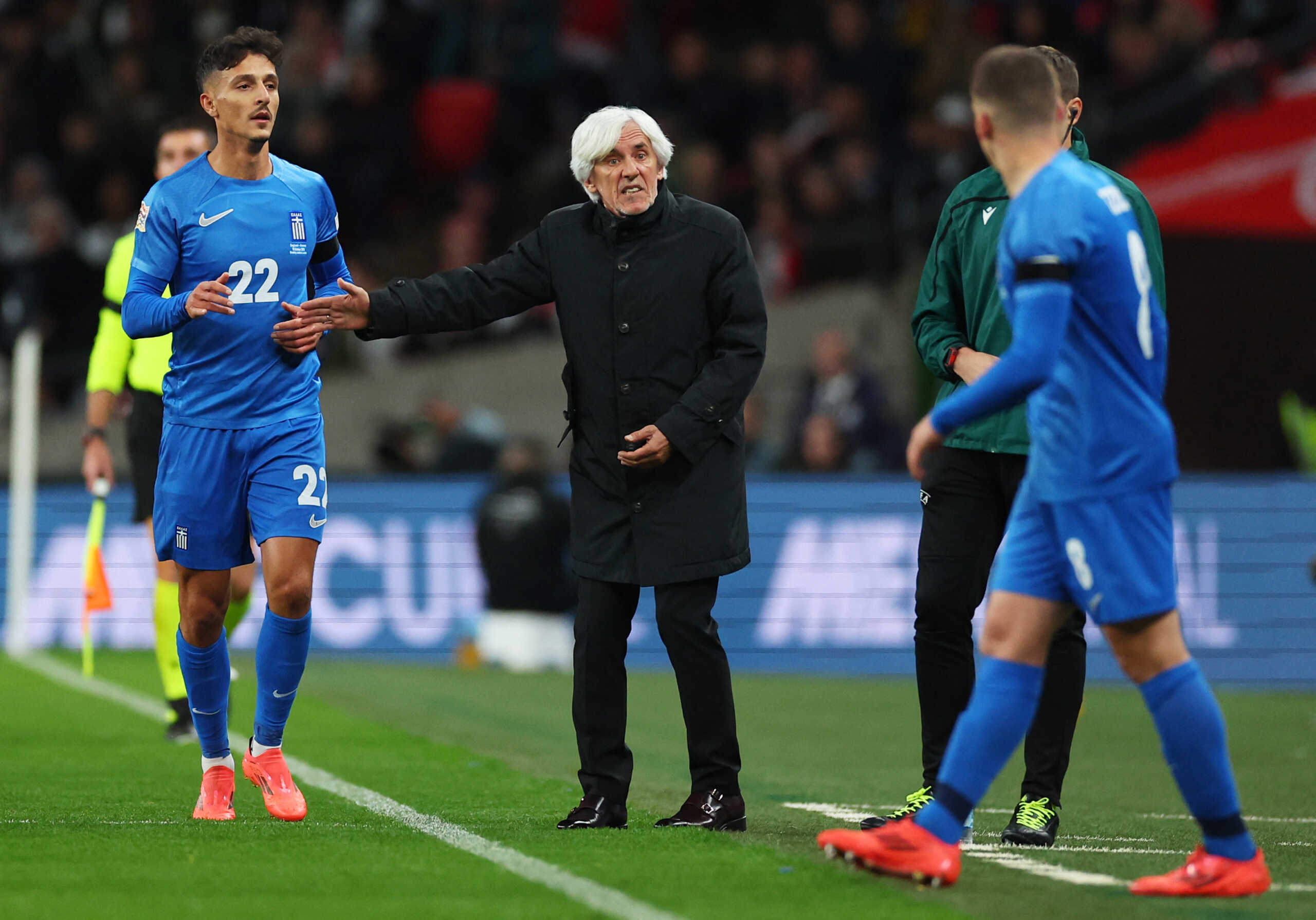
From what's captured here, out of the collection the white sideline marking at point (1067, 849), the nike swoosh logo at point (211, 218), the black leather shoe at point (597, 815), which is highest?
the nike swoosh logo at point (211, 218)

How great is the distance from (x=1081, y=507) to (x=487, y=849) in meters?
1.95

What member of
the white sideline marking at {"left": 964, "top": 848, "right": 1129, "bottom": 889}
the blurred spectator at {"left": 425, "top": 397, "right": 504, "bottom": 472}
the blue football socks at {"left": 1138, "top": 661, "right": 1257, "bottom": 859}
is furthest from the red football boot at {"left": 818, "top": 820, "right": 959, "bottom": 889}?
the blurred spectator at {"left": 425, "top": 397, "right": 504, "bottom": 472}

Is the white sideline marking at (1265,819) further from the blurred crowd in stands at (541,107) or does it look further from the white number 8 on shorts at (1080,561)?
the blurred crowd in stands at (541,107)

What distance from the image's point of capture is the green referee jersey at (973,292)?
584 cm

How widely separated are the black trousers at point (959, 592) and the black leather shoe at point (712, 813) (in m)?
0.60

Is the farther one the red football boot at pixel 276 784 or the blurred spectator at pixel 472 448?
the blurred spectator at pixel 472 448

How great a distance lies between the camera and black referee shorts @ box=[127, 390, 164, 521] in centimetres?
830

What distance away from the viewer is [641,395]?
236 inches

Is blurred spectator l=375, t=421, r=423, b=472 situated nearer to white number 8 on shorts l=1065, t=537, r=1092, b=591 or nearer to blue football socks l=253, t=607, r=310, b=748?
blue football socks l=253, t=607, r=310, b=748

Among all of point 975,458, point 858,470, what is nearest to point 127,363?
point 975,458

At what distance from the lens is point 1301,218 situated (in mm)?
13695

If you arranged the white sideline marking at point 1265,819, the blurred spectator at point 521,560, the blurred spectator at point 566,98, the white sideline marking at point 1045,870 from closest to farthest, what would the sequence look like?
1. the white sideline marking at point 1045,870
2. the white sideline marking at point 1265,819
3. the blurred spectator at point 521,560
4. the blurred spectator at point 566,98

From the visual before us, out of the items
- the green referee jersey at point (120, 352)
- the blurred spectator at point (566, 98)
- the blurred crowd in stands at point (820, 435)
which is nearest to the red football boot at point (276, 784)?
the green referee jersey at point (120, 352)

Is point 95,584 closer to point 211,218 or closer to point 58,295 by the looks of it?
point 211,218
